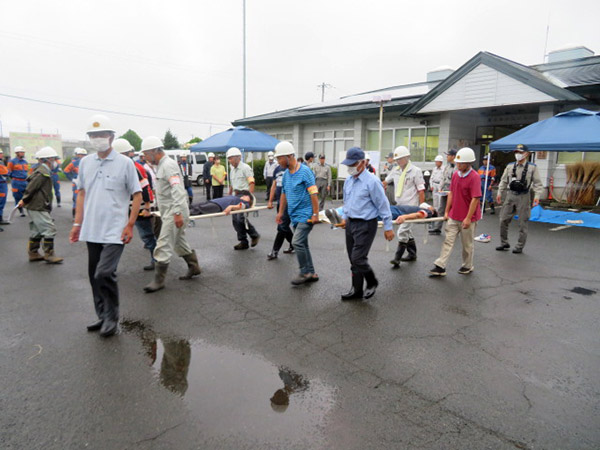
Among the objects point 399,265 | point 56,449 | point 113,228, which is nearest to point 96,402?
point 56,449

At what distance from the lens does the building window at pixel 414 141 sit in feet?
55.2

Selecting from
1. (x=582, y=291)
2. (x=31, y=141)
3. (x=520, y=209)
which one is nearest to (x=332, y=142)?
(x=520, y=209)

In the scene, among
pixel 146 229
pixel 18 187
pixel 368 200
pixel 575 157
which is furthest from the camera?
pixel 575 157

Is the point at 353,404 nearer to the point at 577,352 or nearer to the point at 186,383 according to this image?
the point at 186,383

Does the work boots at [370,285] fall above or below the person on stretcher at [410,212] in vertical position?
below

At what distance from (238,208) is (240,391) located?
Result: 4464mm

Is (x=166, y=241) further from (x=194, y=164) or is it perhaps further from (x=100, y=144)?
(x=194, y=164)

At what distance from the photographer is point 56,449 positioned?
2.48m

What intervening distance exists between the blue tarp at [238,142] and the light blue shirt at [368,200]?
10.1m

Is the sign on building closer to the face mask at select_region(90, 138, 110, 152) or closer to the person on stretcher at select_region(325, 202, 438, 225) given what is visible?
the face mask at select_region(90, 138, 110, 152)

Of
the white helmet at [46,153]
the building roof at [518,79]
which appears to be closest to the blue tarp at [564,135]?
the building roof at [518,79]

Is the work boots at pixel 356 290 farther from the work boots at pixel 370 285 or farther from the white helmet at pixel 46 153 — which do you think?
the white helmet at pixel 46 153

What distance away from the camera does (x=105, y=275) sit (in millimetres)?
3941

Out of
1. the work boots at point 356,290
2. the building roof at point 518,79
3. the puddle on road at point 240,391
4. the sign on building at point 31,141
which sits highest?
the building roof at point 518,79
